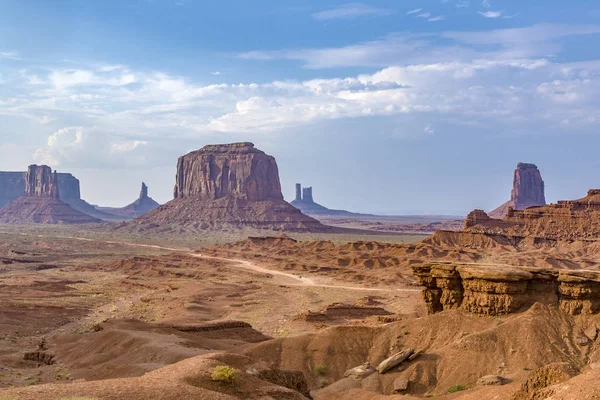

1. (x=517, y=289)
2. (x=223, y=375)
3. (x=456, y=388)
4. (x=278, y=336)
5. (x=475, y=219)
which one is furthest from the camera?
(x=475, y=219)

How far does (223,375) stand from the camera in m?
18.4

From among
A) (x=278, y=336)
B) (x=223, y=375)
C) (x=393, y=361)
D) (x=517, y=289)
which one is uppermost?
(x=517, y=289)

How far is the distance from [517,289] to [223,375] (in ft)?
57.7

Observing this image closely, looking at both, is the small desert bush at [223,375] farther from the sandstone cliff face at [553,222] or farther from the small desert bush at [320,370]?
the sandstone cliff face at [553,222]

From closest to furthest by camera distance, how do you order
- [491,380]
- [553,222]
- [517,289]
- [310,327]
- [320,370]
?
[491,380] → [320,370] → [517,289] → [310,327] → [553,222]

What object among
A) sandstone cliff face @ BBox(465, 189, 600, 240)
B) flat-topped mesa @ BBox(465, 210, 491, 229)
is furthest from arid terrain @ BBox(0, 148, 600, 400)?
flat-topped mesa @ BBox(465, 210, 491, 229)

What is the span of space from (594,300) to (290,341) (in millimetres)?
15277

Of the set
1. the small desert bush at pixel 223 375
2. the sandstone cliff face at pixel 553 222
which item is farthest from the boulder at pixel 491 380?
the sandstone cliff face at pixel 553 222

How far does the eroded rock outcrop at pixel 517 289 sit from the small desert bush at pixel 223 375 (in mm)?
16474

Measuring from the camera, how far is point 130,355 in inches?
1206

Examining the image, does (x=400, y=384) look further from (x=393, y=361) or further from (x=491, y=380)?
(x=491, y=380)

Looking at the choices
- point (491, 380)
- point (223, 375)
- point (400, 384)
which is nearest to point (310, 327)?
point (400, 384)

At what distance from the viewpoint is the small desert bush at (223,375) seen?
60.1ft

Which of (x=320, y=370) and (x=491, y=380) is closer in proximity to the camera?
(x=491, y=380)
